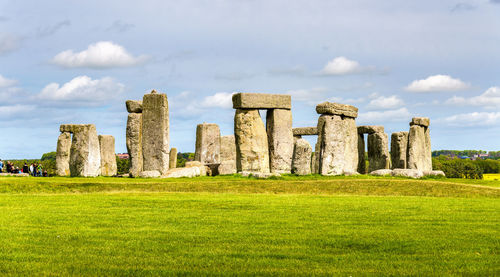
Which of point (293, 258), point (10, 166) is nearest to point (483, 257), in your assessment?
point (293, 258)

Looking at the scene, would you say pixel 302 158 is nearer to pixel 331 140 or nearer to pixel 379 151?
pixel 331 140

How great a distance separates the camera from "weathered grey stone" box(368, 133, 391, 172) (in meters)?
33.1

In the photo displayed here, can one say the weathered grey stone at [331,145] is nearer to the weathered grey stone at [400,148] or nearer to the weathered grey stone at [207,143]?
the weathered grey stone at [400,148]

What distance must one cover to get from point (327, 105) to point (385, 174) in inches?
159

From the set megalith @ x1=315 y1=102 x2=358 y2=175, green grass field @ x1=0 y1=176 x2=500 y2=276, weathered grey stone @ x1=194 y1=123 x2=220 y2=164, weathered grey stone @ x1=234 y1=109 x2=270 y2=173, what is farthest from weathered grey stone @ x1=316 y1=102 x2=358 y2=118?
green grass field @ x1=0 y1=176 x2=500 y2=276

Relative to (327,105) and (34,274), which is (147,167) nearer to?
(327,105)

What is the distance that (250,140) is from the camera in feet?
83.8

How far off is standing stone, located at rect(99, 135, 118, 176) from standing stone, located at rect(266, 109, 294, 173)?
31.5 feet

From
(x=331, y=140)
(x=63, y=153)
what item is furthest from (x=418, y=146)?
(x=63, y=153)

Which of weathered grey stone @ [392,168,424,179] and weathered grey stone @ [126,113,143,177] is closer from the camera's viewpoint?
weathered grey stone @ [392,168,424,179]

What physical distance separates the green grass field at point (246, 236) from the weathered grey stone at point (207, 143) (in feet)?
48.8

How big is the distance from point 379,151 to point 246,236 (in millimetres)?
23931

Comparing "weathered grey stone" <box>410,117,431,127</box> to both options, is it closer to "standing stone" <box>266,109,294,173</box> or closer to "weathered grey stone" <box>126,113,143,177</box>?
"standing stone" <box>266,109,294,173</box>

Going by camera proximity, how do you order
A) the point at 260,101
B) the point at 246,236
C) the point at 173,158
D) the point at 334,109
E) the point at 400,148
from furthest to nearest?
the point at 173,158 < the point at 400,148 < the point at 334,109 < the point at 260,101 < the point at 246,236
